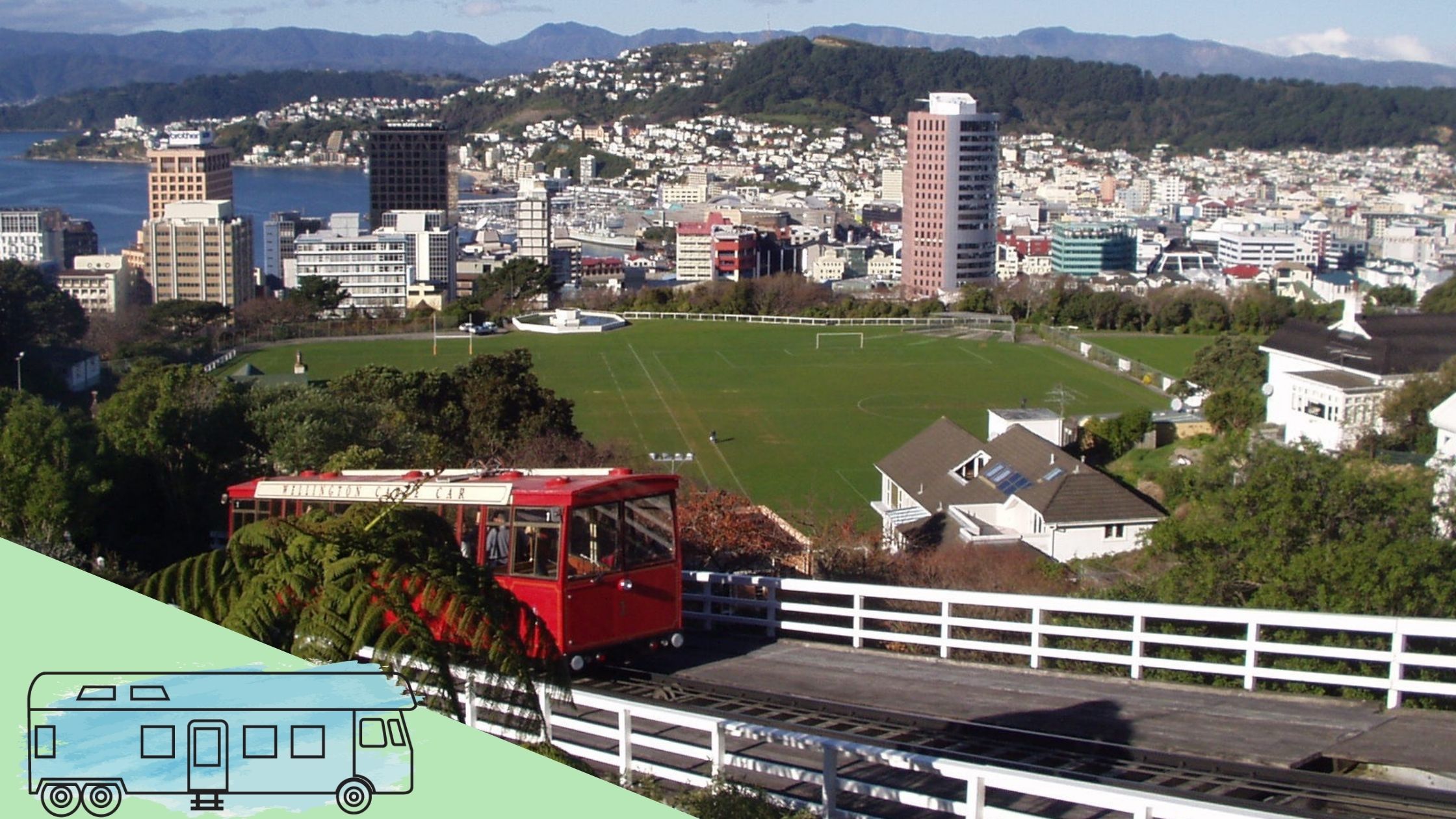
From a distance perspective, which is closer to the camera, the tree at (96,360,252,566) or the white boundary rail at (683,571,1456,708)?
the white boundary rail at (683,571,1456,708)

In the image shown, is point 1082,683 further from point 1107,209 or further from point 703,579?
point 1107,209

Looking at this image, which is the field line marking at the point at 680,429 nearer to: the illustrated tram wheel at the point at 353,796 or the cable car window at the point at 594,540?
the cable car window at the point at 594,540

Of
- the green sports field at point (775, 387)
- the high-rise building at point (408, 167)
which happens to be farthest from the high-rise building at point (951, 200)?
the high-rise building at point (408, 167)

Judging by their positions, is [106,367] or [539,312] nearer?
[106,367]

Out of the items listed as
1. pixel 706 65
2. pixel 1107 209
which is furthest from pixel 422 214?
pixel 706 65

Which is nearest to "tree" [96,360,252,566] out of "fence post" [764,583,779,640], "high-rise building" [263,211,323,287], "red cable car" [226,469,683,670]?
"red cable car" [226,469,683,670]

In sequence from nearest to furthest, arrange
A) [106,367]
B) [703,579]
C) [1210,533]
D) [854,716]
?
1. [854,716]
2. [703,579]
3. [1210,533]
4. [106,367]

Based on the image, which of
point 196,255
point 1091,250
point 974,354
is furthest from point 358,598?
point 1091,250

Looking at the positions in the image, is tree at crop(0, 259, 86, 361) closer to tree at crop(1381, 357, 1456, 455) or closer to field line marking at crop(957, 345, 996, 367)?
tree at crop(1381, 357, 1456, 455)
